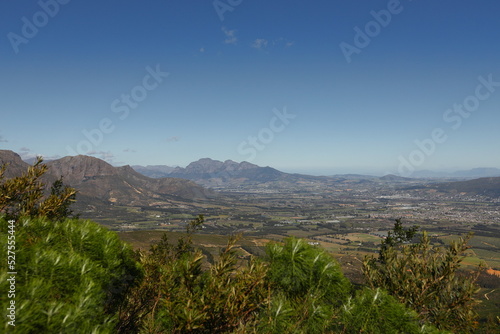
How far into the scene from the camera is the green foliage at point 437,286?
791cm

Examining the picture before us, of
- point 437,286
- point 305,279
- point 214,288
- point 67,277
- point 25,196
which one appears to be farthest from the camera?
point 25,196

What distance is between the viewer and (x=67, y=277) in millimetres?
5301

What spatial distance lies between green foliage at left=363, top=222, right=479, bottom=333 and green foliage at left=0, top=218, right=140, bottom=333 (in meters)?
7.69

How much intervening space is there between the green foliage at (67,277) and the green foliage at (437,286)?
769 cm

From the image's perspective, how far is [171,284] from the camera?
291 inches

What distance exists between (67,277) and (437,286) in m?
10.3

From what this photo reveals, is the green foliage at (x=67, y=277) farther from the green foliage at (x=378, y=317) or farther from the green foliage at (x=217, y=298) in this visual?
the green foliage at (x=378, y=317)

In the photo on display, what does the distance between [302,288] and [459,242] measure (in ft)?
17.8

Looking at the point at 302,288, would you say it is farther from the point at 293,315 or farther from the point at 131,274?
the point at 131,274

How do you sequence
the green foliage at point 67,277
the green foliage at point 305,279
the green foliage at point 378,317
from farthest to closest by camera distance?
the green foliage at point 305,279
the green foliage at point 378,317
the green foliage at point 67,277

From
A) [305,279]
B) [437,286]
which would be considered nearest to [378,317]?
[305,279]

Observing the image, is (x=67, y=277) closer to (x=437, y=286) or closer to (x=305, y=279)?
(x=305, y=279)

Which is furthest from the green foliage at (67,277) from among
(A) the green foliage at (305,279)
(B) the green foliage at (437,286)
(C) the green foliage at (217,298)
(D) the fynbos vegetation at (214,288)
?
(B) the green foliage at (437,286)

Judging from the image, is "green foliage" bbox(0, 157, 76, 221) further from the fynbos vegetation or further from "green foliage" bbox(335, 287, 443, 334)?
"green foliage" bbox(335, 287, 443, 334)
